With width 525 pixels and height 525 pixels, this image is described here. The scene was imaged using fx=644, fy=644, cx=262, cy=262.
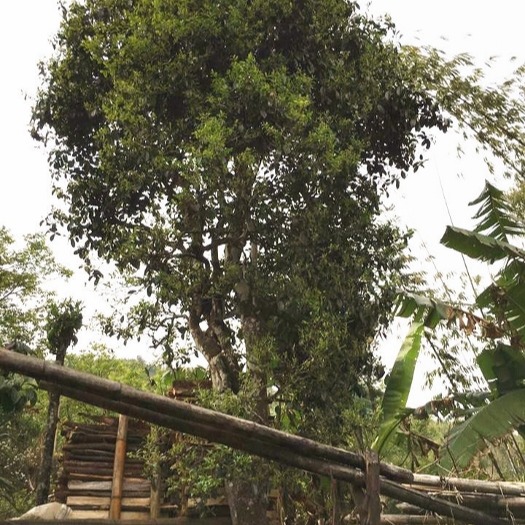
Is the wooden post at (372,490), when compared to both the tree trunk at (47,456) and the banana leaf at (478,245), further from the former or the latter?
the tree trunk at (47,456)

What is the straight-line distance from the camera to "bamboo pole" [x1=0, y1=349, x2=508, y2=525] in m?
3.44

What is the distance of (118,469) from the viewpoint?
389 inches

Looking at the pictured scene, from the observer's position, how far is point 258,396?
8.95m

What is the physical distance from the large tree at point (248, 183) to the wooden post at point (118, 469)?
1.66 metres

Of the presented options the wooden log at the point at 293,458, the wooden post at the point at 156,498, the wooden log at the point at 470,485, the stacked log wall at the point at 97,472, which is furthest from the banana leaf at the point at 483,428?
the stacked log wall at the point at 97,472

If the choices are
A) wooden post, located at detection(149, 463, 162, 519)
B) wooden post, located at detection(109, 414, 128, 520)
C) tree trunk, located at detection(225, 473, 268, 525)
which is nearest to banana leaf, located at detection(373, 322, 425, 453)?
tree trunk, located at detection(225, 473, 268, 525)

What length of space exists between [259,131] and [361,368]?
155 inches

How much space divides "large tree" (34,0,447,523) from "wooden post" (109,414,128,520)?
1658 mm

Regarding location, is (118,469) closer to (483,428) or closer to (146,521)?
(146,521)

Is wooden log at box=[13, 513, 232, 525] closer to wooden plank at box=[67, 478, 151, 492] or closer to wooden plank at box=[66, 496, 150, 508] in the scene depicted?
wooden plank at box=[66, 496, 150, 508]

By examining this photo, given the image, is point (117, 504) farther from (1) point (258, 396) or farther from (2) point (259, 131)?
(2) point (259, 131)

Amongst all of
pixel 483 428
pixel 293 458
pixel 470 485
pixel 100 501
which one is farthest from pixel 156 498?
pixel 293 458

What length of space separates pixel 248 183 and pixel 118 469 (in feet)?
15.7

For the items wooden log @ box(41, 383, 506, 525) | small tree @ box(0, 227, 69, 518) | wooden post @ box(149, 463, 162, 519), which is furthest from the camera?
small tree @ box(0, 227, 69, 518)
